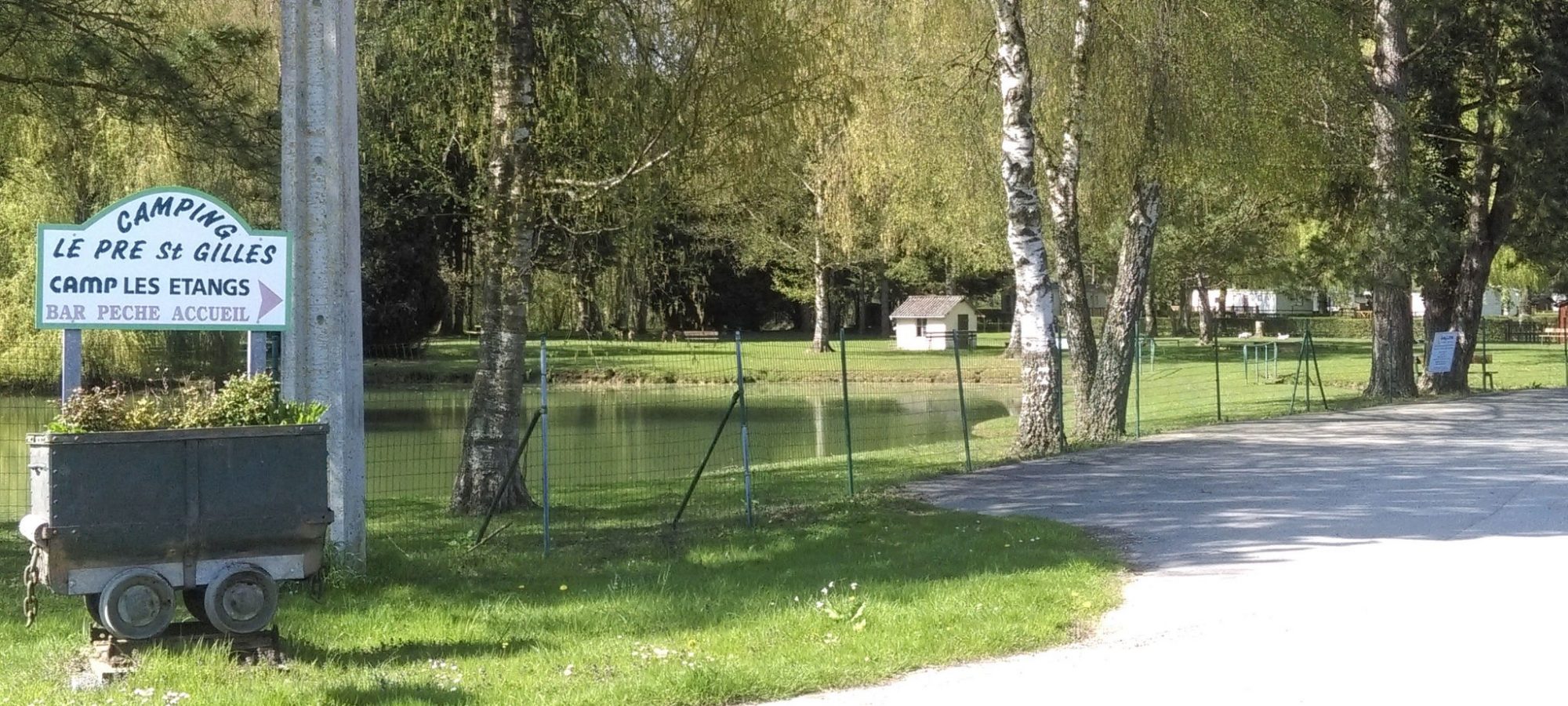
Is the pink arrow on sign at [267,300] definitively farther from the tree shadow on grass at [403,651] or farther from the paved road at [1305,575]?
the paved road at [1305,575]

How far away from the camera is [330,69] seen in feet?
35.1

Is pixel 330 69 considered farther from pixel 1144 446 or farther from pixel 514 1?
pixel 1144 446

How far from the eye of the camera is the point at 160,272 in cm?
891

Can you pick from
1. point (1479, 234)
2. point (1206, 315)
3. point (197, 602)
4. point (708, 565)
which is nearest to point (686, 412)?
point (1479, 234)

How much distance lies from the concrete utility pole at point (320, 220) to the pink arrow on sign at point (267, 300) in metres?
1.17

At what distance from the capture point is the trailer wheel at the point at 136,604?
743 cm

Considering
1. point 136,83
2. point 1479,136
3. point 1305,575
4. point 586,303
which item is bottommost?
point 1305,575

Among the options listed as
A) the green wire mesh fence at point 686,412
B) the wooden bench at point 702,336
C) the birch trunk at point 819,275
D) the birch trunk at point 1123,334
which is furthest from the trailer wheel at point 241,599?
the wooden bench at point 702,336

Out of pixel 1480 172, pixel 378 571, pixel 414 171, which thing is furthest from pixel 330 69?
pixel 1480 172

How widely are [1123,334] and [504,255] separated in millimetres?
9842

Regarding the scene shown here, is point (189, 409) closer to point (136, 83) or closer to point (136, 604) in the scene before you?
point (136, 604)

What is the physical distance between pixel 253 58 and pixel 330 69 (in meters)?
4.90

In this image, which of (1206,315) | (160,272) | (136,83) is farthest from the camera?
(1206,315)

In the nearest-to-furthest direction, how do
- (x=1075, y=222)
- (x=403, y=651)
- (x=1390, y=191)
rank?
(x=403, y=651)
(x=1075, y=222)
(x=1390, y=191)
